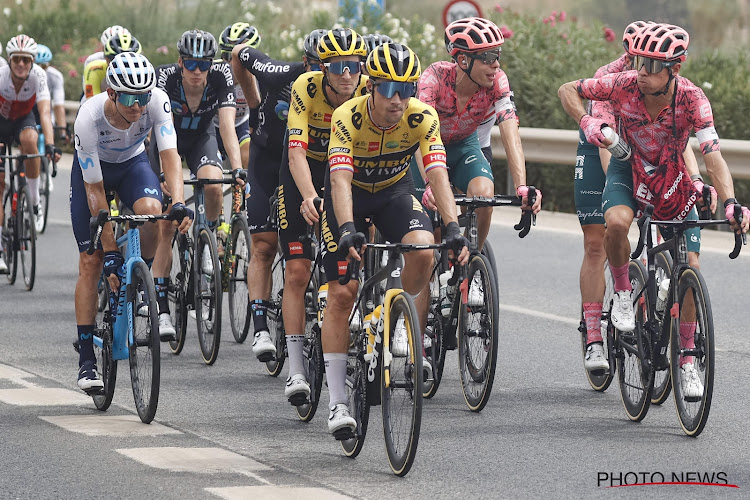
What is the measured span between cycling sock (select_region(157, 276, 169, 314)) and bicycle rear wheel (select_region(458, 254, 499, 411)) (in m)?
2.32

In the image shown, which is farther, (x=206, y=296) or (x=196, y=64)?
(x=196, y=64)

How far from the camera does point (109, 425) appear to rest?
8.05 meters

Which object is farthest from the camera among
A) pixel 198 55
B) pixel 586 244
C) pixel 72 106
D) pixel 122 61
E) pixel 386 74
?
pixel 72 106

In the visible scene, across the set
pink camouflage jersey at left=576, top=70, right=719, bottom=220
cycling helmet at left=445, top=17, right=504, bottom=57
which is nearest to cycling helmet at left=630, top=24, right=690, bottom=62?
pink camouflage jersey at left=576, top=70, right=719, bottom=220

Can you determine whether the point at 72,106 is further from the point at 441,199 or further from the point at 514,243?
the point at 441,199

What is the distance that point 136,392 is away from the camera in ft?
27.1

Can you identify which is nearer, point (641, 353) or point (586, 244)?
point (641, 353)

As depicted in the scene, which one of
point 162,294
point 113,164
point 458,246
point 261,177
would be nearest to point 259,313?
point 261,177

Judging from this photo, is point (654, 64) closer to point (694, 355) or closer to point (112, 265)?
point (694, 355)

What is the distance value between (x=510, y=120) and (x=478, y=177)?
0.40m

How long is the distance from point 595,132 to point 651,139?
36 cm

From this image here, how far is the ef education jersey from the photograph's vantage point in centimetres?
961

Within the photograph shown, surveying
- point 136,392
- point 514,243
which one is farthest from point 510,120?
point 514,243

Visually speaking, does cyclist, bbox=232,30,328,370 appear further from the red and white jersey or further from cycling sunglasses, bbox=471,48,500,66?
the red and white jersey
